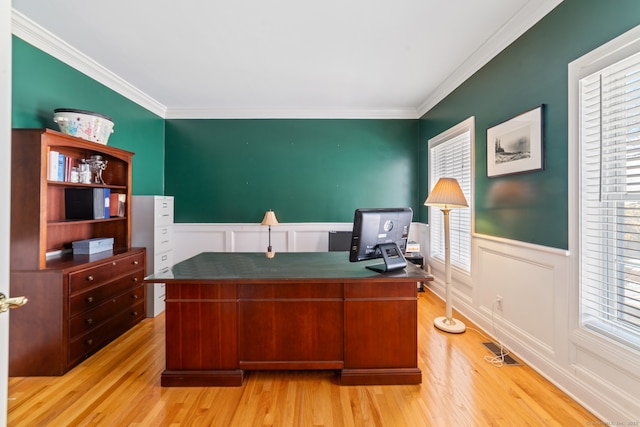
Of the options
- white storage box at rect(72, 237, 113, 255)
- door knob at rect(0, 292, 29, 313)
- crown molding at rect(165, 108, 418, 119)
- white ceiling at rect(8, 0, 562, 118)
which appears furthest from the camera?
crown molding at rect(165, 108, 418, 119)

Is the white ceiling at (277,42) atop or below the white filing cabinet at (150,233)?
atop

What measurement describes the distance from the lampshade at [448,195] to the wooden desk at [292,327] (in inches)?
37.0

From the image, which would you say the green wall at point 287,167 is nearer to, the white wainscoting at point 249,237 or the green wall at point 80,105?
the white wainscoting at point 249,237

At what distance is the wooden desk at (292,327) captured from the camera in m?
1.92

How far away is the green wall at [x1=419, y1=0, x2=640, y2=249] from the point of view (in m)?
1.71

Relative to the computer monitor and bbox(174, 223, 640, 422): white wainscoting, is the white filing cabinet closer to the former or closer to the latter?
the computer monitor

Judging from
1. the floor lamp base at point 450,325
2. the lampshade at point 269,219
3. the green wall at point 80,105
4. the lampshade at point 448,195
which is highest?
the green wall at point 80,105

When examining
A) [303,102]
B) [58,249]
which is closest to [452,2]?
[303,102]

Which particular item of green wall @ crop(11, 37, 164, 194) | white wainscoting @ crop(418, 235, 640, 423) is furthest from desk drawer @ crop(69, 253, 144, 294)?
white wainscoting @ crop(418, 235, 640, 423)

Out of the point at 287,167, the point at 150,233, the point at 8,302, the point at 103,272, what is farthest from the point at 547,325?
the point at 150,233

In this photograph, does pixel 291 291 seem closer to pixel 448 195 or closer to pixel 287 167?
pixel 448 195

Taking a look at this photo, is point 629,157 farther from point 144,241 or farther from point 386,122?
point 144,241

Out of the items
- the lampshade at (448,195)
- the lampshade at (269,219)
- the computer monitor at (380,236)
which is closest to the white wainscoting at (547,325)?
the lampshade at (448,195)

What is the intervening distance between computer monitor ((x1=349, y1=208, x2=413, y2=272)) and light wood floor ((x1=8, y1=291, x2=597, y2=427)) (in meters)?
0.85
